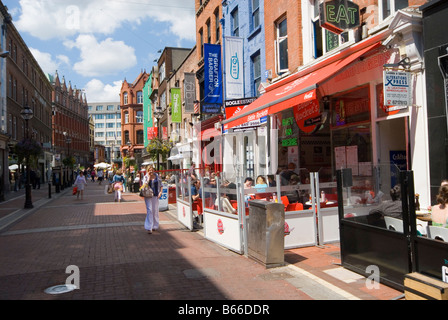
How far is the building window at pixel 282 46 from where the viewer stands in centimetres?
1347

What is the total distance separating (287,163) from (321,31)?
477 cm

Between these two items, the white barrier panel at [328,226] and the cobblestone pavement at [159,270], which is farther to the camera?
the white barrier panel at [328,226]

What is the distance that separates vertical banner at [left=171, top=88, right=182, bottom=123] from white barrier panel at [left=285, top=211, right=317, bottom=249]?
21102 millimetres

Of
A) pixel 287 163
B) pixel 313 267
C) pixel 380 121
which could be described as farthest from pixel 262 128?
pixel 313 267

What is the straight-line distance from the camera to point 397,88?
A: 750 cm

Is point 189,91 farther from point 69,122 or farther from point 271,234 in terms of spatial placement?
point 69,122

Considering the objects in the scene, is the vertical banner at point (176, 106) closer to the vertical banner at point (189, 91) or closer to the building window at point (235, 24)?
the vertical banner at point (189, 91)

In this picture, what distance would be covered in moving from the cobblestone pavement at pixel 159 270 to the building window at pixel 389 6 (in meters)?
5.62

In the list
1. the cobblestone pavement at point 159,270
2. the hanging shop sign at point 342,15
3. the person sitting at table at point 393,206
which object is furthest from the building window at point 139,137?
the person sitting at table at point 393,206

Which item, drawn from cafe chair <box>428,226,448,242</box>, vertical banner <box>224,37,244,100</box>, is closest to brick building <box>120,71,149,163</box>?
vertical banner <box>224,37,244,100</box>

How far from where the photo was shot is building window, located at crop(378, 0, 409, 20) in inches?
334

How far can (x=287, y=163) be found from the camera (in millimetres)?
13883

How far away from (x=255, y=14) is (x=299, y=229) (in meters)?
11.5

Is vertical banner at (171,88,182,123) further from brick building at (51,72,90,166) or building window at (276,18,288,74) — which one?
brick building at (51,72,90,166)
